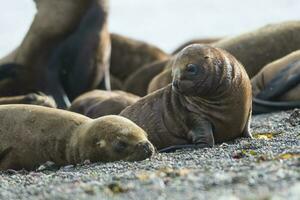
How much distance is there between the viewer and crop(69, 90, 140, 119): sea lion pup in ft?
38.4

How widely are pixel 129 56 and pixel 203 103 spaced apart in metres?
9.64

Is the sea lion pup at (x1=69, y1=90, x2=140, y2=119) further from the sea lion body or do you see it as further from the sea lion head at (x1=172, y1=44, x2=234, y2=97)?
the sea lion head at (x1=172, y1=44, x2=234, y2=97)

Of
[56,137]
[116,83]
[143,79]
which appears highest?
[56,137]

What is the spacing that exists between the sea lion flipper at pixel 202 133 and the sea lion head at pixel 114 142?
2.80 feet

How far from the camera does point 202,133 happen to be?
29.1ft

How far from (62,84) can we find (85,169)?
25.6ft

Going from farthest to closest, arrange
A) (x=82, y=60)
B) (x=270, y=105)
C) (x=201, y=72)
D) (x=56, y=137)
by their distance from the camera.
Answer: (x=82, y=60) → (x=270, y=105) → (x=201, y=72) → (x=56, y=137)

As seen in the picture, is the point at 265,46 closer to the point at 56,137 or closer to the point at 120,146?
the point at 56,137

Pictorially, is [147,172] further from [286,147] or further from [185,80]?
[185,80]

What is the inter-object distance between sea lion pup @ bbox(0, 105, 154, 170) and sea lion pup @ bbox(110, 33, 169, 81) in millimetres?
9428

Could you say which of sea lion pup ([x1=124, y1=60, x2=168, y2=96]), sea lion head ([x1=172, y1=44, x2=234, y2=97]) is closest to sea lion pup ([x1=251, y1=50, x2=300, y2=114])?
sea lion head ([x1=172, y1=44, x2=234, y2=97])

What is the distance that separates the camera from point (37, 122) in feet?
28.9

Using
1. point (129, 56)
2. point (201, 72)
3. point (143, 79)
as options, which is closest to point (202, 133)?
point (201, 72)

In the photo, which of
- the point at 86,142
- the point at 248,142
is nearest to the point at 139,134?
the point at 86,142
